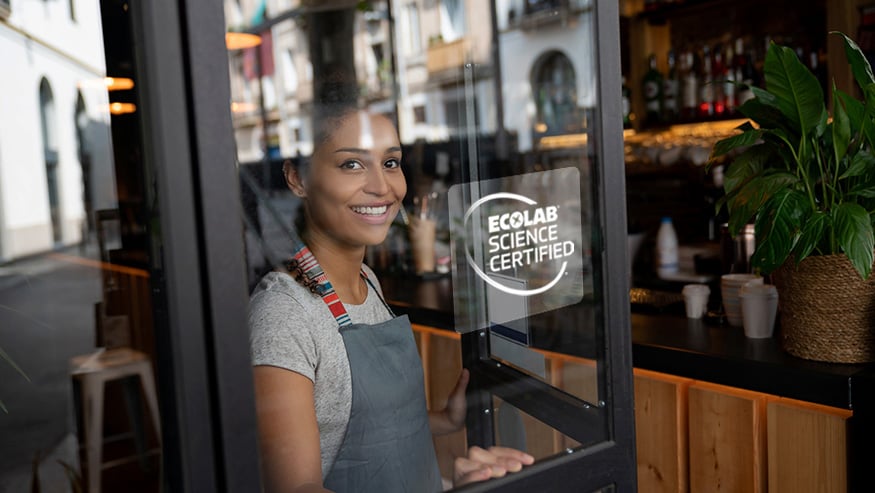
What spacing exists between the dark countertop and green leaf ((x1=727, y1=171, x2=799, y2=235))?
13.3 inches

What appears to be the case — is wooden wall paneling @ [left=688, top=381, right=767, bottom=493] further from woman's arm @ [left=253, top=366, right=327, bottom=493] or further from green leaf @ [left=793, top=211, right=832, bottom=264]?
woman's arm @ [left=253, top=366, right=327, bottom=493]

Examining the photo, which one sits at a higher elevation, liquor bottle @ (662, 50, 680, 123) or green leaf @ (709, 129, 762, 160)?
liquor bottle @ (662, 50, 680, 123)

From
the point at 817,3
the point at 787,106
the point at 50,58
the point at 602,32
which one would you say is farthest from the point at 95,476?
the point at 817,3

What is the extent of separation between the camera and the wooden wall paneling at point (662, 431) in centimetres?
202

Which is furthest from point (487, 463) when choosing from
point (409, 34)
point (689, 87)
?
point (409, 34)

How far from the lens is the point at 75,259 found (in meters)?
1.36

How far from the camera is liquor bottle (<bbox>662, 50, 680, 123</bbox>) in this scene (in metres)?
4.07

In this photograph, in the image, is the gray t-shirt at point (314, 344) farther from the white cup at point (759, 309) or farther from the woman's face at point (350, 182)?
the white cup at point (759, 309)

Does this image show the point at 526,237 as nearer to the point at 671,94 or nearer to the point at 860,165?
the point at 860,165

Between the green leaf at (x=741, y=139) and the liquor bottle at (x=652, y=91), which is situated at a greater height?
the liquor bottle at (x=652, y=91)

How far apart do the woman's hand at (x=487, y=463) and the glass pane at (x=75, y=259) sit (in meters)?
0.43

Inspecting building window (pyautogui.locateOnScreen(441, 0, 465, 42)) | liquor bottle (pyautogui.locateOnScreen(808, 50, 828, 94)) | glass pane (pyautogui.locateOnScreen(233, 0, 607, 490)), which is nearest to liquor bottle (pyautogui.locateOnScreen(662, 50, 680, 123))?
liquor bottle (pyautogui.locateOnScreen(808, 50, 828, 94))

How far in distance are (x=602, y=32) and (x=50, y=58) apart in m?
1.04

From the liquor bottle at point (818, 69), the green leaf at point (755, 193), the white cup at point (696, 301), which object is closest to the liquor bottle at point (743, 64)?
the liquor bottle at point (818, 69)
